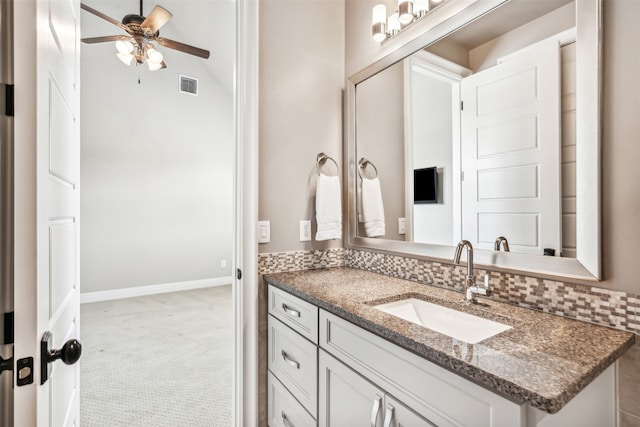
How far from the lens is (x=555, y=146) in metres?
1.09

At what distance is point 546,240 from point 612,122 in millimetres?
404

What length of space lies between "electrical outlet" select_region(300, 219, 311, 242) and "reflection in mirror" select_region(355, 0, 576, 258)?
0.43 metres

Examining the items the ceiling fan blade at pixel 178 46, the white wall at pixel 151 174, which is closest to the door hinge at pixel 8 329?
the ceiling fan blade at pixel 178 46

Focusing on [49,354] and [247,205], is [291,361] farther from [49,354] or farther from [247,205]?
[49,354]

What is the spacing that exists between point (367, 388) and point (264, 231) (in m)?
0.92

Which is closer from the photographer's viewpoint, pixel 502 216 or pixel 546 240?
pixel 546 240

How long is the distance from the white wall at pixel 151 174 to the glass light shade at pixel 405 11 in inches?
131

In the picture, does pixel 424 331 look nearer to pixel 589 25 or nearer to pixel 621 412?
pixel 621 412

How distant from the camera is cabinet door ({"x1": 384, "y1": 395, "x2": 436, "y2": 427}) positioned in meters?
0.88

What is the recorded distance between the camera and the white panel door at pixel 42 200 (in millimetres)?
680

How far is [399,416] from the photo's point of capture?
3.06 ft

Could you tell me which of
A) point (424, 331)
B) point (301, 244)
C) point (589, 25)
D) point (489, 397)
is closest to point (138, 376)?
point (301, 244)

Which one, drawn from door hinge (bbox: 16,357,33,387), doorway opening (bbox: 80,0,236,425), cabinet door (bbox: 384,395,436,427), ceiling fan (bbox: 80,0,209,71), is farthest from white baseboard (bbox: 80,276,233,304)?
cabinet door (bbox: 384,395,436,427)

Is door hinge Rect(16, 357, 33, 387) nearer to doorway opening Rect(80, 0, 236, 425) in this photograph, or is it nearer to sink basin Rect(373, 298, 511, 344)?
sink basin Rect(373, 298, 511, 344)
